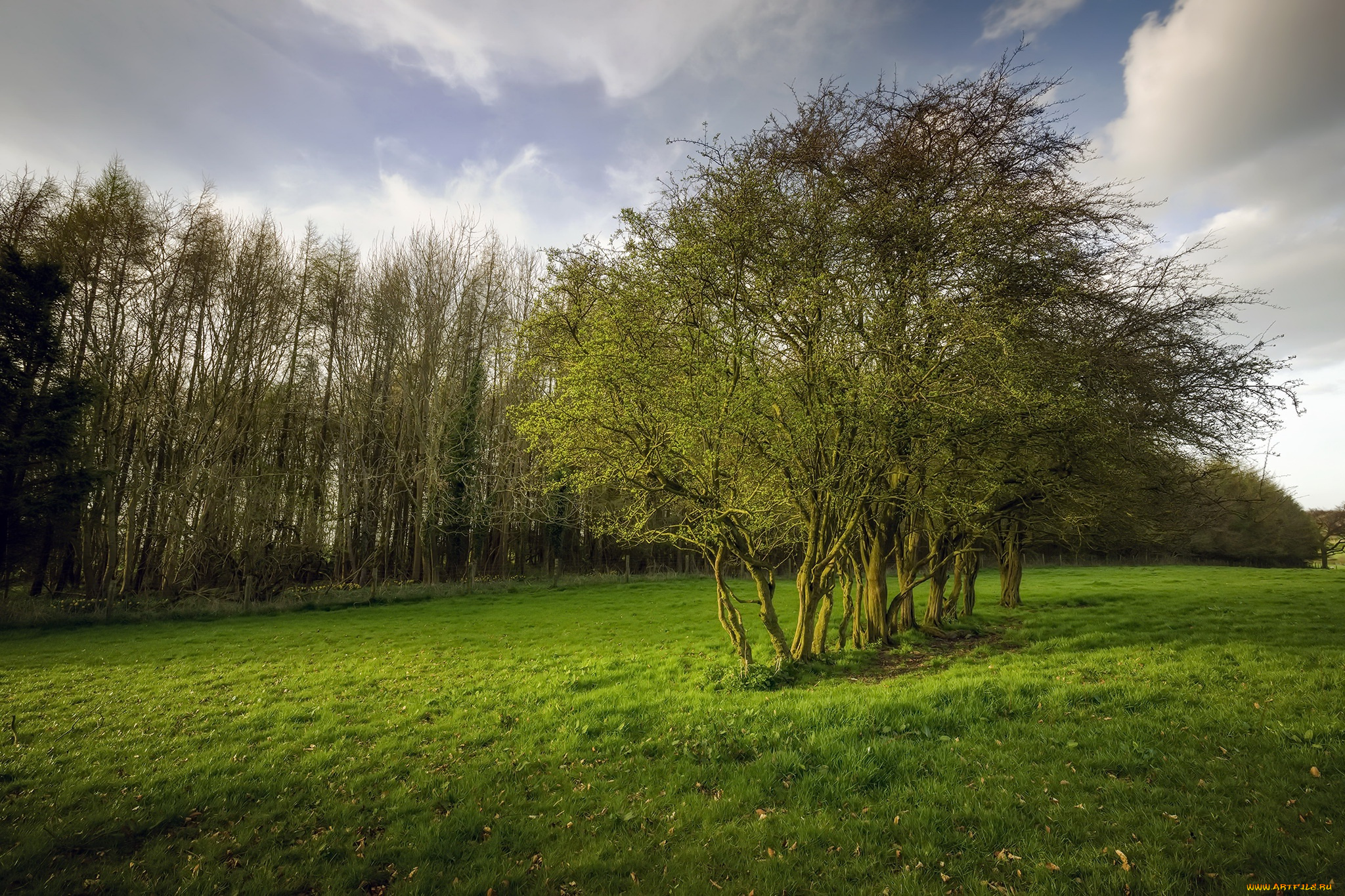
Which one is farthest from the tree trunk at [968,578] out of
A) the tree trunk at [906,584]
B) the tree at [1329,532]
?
the tree at [1329,532]

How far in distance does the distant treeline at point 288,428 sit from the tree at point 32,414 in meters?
0.07

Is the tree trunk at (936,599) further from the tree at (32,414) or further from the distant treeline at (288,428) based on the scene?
the tree at (32,414)

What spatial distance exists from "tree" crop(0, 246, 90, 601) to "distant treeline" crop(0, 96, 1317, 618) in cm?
7

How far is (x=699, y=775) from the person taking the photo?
6250 mm

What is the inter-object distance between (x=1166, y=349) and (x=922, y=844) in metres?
14.1

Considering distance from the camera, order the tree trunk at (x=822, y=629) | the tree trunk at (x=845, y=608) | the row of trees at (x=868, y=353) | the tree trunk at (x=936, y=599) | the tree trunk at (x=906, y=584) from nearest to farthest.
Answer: the row of trees at (x=868, y=353) < the tree trunk at (x=822, y=629) < the tree trunk at (x=845, y=608) < the tree trunk at (x=906, y=584) < the tree trunk at (x=936, y=599)

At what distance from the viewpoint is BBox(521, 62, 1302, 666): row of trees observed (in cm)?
1003

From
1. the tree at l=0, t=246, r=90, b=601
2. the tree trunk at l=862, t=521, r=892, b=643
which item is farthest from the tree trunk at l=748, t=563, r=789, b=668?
the tree at l=0, t=246, r=90, b=601

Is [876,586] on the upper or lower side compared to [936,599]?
upper

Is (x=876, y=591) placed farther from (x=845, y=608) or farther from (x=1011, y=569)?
(x=1011, y=569)

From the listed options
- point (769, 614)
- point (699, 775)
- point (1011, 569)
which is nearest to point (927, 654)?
point (769, 614)

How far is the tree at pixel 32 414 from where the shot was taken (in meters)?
19.0

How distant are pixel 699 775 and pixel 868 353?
25.3 ft

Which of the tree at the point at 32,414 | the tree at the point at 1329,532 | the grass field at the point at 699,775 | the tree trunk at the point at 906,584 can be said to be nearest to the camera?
the grass field at the point at 699,775
